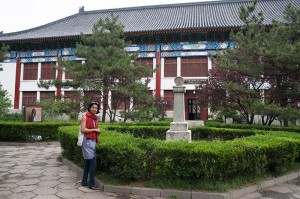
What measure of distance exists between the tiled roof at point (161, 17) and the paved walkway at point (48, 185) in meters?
16.1

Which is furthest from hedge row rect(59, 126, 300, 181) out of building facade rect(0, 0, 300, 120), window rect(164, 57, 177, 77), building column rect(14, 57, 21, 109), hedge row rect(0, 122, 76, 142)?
building column rect(14, 57, 21, 109)

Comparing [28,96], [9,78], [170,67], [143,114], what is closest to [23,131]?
[143,114]

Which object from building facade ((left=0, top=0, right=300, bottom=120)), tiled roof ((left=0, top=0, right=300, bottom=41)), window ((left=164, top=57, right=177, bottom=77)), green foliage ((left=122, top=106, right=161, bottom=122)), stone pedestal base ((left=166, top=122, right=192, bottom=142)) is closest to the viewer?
stone pedestal base ((left=166, top=122, right=192, bottom=142))

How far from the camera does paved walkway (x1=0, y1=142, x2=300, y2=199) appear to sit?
4549 millimetres

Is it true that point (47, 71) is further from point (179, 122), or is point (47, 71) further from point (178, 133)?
point (178, 133)

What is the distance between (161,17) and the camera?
2628 cm

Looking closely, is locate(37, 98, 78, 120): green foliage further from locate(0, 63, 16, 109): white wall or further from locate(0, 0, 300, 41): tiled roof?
locate(0, 63, 16, 109): white wall

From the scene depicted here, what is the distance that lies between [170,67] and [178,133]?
47.8ft

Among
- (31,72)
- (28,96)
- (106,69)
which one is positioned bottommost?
(28,96)

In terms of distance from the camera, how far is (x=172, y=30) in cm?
2048

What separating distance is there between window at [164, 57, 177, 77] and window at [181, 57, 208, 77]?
67 centimetres

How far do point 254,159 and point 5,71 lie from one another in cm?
2588

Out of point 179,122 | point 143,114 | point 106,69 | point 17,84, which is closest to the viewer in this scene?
point 179,122

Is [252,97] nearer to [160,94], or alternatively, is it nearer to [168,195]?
[168,195]
